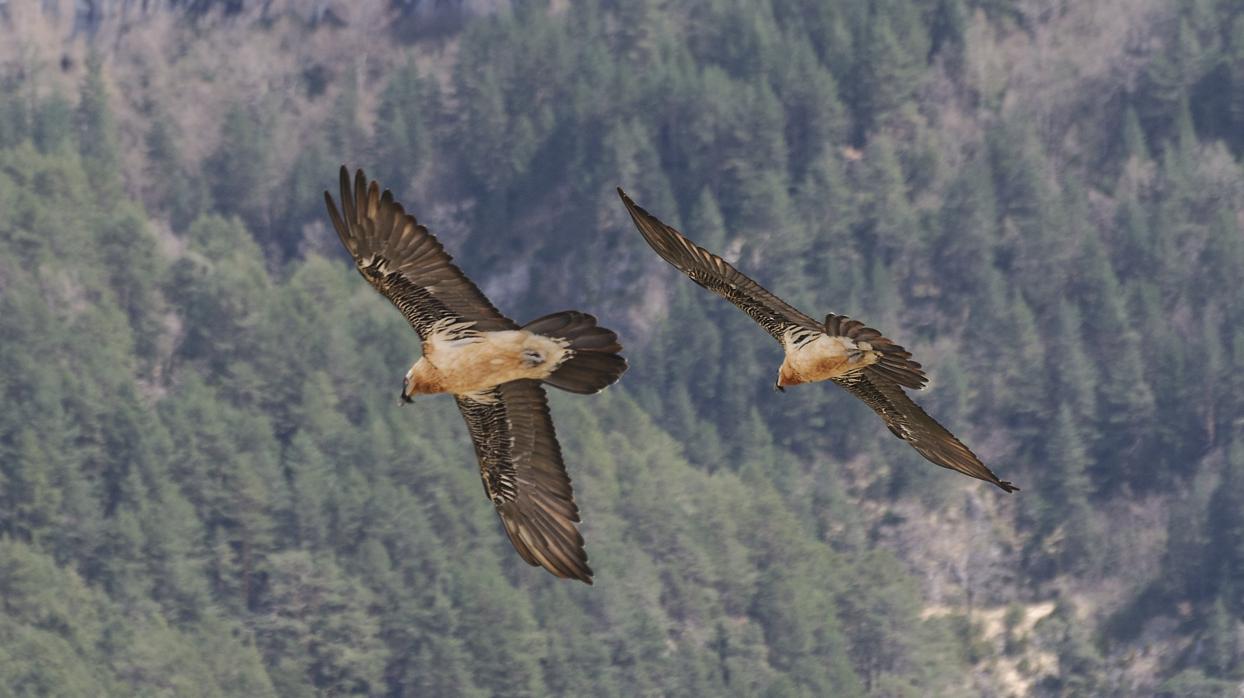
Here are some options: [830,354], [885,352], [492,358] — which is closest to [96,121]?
[830,354]

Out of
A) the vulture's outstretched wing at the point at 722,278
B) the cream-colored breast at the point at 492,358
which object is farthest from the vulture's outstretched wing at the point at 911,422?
the cream-colored breast at the point at 492,358

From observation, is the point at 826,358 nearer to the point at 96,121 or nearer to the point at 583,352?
the point at 583,352

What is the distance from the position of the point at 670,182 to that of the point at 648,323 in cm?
1276

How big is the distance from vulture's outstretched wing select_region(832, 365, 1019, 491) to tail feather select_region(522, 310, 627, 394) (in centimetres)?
450

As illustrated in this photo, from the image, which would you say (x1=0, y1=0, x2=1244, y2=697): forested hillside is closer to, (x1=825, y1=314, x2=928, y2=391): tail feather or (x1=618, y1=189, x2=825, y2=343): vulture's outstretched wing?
(x1=618, y1=189, x2=825, y2=343): vulture's outstretched wing

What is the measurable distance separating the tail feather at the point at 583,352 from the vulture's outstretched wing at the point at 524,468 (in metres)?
2.04

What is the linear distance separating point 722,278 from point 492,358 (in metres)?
4.20

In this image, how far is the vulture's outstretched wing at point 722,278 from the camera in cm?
3559

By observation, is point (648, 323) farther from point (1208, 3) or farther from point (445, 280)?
point (445, 280)

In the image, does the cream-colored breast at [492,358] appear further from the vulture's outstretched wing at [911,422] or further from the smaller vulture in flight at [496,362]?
the vulture's outstretched wing at [911,422]

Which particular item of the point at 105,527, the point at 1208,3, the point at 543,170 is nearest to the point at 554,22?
the point at 543,170

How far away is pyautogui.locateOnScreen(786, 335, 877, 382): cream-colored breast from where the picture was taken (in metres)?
33.7

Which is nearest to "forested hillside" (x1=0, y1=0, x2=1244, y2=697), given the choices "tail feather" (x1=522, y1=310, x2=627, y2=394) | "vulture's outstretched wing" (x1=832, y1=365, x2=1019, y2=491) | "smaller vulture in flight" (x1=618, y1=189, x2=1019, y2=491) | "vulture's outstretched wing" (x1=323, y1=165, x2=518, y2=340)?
"vulture's outstretched wing" (x1=832, y1=365, x2=1019, y2=491)

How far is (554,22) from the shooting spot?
186 meters
